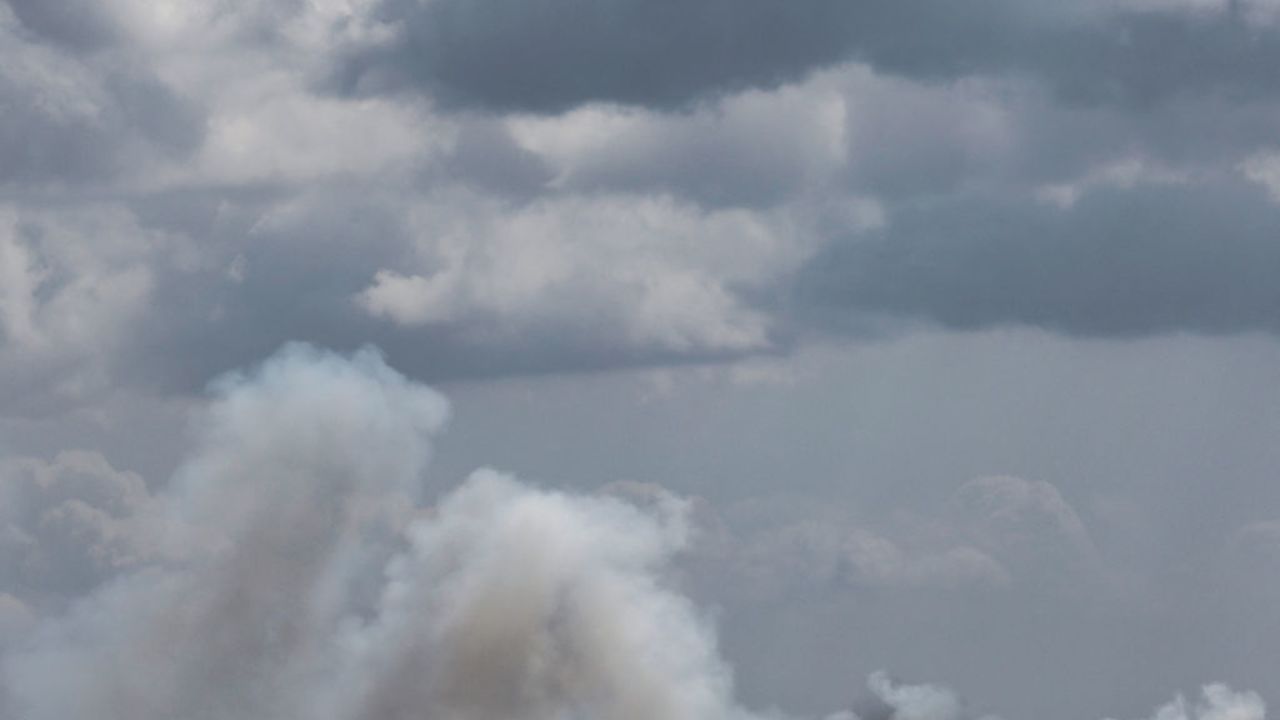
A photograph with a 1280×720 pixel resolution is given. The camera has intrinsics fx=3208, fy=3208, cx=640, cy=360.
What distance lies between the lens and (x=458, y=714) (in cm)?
19988

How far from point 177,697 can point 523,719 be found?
70.9 ft

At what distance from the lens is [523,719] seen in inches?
7869

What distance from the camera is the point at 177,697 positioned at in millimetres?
199875

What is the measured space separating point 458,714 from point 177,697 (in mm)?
17541

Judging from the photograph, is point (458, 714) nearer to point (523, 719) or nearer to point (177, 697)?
point (523, 719)

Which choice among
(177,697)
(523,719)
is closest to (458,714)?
(523,719)

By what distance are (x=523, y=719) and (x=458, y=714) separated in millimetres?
4062
